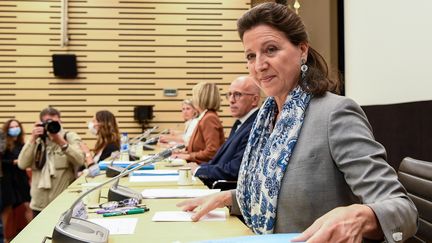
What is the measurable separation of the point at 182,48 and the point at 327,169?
827 cm

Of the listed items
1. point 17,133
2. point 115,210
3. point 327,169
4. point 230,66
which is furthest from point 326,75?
point 230,66

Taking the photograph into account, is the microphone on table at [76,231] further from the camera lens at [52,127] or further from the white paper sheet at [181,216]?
the camera lens at [52,127]

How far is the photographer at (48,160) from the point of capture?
14.2 ft

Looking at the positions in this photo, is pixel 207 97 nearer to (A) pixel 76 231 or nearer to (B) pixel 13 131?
(B) pixel 13 131

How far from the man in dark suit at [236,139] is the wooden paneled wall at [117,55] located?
5.56 m

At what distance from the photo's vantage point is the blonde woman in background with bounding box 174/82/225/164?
4430 millimetres

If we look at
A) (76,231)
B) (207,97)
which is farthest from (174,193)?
(207,97)

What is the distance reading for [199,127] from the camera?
4539mm

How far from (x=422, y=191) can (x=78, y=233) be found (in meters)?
1.23

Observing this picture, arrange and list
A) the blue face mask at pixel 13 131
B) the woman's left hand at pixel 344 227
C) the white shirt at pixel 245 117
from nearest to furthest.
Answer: the woman's left hand at pixel 344 227, the white shirt at pixel 245 117, the blue face mask at pixel 13 131

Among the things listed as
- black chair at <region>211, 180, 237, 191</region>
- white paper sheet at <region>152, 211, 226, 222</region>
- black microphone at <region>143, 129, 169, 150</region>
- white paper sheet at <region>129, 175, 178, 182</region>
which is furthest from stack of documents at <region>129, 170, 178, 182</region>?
white paper sheet at <region>152, 211, 226, 222</region>

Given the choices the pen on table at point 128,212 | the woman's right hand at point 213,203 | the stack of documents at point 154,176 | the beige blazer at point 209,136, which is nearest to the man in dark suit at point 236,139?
the stack of documents at point 154,176

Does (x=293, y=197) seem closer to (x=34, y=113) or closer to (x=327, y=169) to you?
(x=327, y=169)

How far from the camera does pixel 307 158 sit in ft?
4.26
